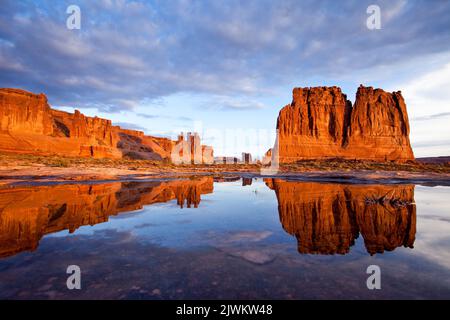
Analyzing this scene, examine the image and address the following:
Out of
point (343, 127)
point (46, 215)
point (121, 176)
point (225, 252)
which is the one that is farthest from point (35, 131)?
point (343, 127)

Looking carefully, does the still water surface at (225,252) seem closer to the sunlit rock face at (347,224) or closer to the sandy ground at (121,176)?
the sunlit rock face at (347,224)

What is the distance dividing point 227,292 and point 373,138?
80601mm

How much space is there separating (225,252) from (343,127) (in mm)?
79937

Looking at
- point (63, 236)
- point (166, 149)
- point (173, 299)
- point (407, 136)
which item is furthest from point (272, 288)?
point (166, 149)

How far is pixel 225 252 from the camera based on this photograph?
427cm

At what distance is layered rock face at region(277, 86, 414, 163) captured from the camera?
68750 millimetres

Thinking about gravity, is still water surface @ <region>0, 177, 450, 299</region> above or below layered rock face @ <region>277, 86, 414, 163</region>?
below

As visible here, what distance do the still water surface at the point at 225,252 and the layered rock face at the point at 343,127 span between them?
6367 centimetres

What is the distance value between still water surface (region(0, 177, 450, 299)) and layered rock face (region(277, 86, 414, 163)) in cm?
6367

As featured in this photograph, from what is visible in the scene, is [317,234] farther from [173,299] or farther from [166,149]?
[166,149]

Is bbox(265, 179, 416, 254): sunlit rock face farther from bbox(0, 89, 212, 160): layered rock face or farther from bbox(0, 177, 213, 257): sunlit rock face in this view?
bbox(0, 89, 212, 160): layered rock face

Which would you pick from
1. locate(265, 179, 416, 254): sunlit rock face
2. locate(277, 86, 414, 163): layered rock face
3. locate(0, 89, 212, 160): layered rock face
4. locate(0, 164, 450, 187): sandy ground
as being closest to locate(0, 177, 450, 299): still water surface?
locate(265, 179, 416, 254): sunlit rock face
